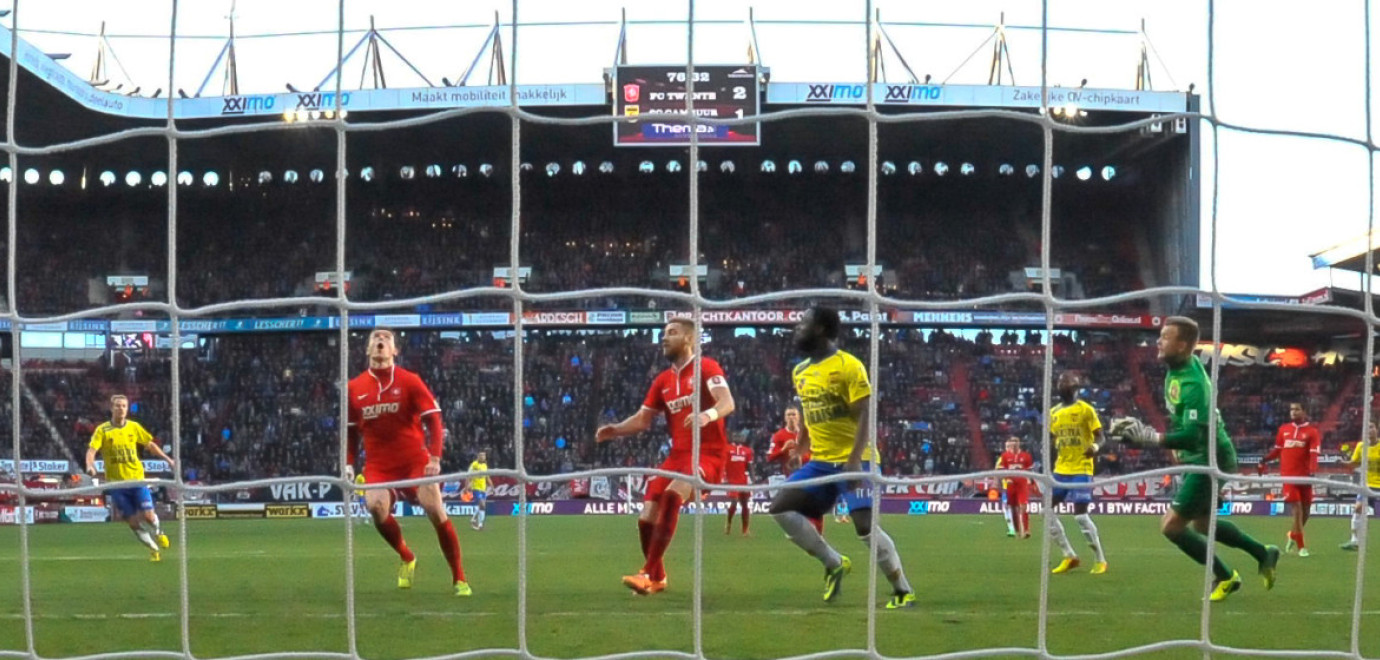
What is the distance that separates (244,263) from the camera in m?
31.2

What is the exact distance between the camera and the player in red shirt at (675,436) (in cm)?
761

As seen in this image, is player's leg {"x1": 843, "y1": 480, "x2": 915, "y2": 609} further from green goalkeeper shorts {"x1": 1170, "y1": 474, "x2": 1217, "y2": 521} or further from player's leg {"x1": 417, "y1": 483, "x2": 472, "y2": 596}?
player's leg {"x1": 417, "y1": 483, "x2": 472, "y2": 596}

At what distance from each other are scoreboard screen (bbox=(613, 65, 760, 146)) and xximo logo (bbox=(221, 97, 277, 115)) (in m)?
6.83

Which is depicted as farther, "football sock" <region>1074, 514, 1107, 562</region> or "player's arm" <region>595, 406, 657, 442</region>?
"football sock" <region>1074, 514, 1107, 562</region>

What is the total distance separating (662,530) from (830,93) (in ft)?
69.7

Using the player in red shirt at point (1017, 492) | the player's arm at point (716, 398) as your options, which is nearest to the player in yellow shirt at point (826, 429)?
the player's arm at point (716, 398)

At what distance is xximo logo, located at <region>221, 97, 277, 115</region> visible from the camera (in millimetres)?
27156

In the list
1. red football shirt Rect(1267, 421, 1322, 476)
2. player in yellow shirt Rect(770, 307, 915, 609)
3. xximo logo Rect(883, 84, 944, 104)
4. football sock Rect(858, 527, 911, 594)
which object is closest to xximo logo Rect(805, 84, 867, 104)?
xximo logo Rect(883, 84, 944, 104)

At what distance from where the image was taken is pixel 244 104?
2753cm

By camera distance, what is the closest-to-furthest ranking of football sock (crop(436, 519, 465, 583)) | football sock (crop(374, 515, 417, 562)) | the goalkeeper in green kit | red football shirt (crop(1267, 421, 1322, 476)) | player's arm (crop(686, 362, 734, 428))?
player's arm (crop(686, 362, 734, 428)) → the goalkeeper in green kit → football sock (crop(374, 515, 417, 562)) → football sock (crop(436, 519, 465, 583)) → red football shirt (crop(1267, 421, 1322, 476))

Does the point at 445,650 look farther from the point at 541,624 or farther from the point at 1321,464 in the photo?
the point at 1321,464

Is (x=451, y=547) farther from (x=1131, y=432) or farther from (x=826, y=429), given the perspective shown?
(x=1131, y=432)

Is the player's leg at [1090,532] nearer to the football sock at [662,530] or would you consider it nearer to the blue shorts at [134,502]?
the football sock at [662,530]

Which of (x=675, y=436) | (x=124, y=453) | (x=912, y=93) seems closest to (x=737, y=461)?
(x=124, y=453)
